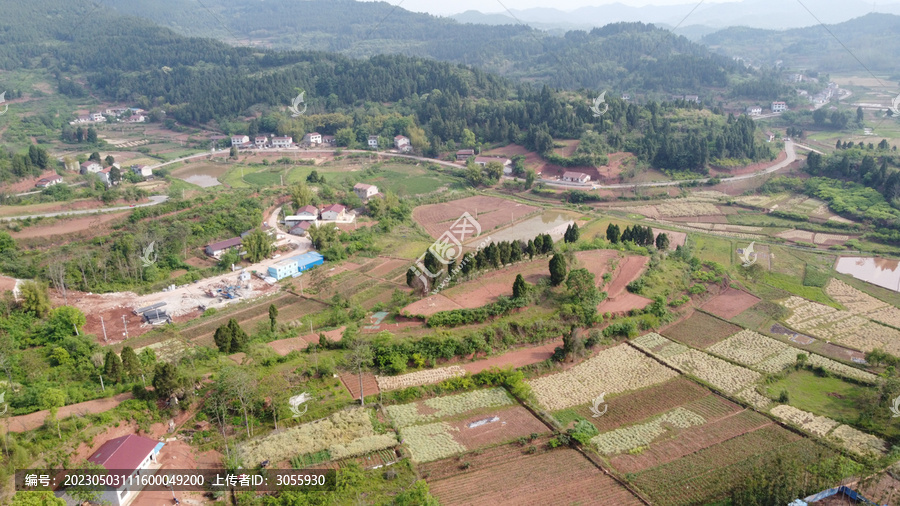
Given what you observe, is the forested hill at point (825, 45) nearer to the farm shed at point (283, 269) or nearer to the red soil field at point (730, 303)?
the red soil field at point (730, 303)

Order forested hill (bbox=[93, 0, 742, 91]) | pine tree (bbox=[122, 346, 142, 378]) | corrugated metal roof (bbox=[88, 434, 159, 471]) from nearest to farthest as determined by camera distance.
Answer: corrugated metal roof (bbox=[88, 434, 159, 471]), pine tree (bbox=[122, 346, 142, 378]), forested hill (bbox=[93, 0, 742, 91])

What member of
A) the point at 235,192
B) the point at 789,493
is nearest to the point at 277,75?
the point at 235,192

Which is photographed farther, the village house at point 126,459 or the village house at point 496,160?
the village house at point 496,160

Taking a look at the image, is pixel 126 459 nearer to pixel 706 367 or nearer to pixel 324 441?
pixel 324 441

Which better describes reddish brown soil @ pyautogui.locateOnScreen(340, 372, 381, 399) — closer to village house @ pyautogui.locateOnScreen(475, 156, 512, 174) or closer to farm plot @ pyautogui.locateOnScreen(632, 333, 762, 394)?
farm plot @ pyautogui.locateOnScreen(632, 333, 762, 394)

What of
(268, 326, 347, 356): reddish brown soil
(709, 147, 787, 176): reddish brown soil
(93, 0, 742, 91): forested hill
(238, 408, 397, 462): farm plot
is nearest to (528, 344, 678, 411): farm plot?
(238, 408, 397, 462): farm plot

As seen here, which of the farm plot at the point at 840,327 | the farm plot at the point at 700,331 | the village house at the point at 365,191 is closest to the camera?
the farm plot at the point at 840,327

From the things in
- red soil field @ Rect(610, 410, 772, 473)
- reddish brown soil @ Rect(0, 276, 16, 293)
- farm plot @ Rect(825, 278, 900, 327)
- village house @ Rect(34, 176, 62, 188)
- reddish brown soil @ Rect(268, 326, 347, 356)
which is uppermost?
village house @ Rect(34, 176, 62, 188)

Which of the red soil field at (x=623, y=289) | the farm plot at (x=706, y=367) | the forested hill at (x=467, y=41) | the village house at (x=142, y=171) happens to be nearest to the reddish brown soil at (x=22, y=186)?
the village house at (x=142, y=171)

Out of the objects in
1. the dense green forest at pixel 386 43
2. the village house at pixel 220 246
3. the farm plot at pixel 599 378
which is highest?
the dense green forest at pixel 386 43
